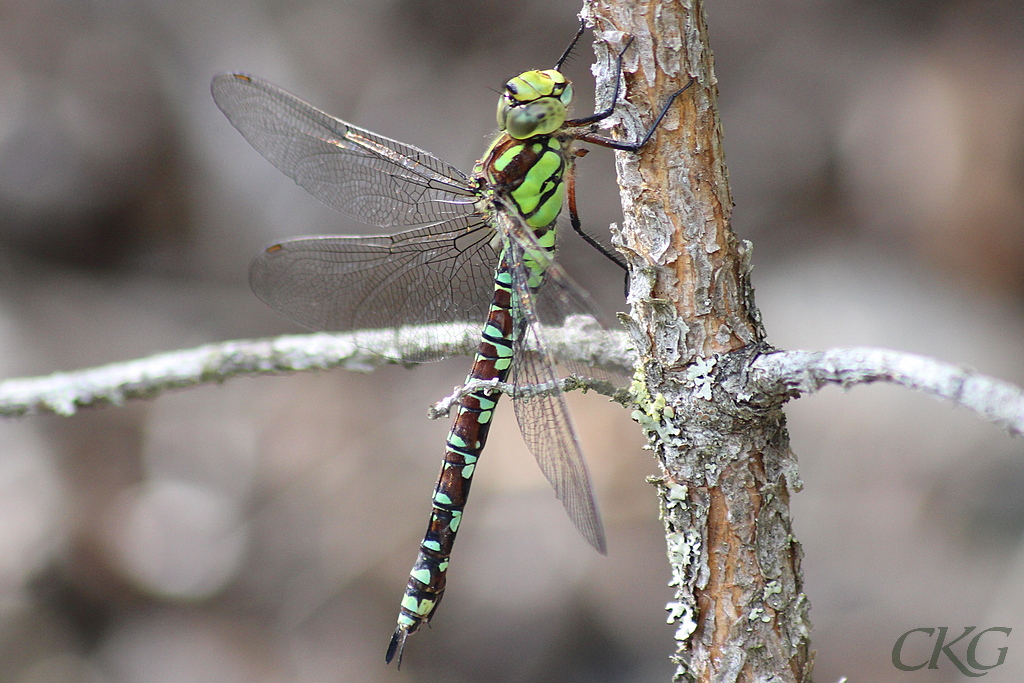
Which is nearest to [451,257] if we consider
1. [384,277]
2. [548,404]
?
[384,277]

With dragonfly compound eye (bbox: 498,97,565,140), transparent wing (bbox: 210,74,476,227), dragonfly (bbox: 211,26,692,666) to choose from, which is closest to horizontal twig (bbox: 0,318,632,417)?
dragonfly (bbox: 211,26,692,666)

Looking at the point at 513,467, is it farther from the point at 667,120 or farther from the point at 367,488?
the point at 667,120

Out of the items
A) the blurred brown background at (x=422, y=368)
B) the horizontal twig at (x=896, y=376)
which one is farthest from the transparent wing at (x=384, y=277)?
the blurred brown background at (x=422, y=368)

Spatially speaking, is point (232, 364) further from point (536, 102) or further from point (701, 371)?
point (701, 371)
